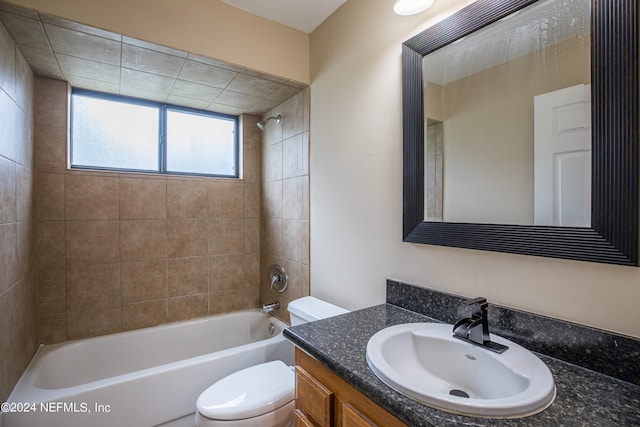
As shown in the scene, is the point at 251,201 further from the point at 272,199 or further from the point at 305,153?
the point at 305,153

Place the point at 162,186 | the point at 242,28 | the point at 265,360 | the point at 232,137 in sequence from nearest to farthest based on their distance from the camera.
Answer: the point at 242,28 → the point at 265,360 → the point at 162,186 → the point at 232,137

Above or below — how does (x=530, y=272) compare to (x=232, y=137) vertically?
below

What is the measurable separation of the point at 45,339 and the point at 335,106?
2.44m

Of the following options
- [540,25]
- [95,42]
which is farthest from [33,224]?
[540,25]

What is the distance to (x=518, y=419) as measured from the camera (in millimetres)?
665

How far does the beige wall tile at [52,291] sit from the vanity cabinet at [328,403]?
1.90 m

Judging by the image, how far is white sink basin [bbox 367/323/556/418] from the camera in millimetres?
692

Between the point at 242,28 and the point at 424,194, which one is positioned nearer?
the point at 424,194

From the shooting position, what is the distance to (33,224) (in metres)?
1.93

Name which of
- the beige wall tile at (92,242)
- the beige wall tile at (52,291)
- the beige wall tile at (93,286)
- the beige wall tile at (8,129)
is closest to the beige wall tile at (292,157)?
the beige wall tile at (92,242)

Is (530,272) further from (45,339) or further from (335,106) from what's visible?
(45,339)

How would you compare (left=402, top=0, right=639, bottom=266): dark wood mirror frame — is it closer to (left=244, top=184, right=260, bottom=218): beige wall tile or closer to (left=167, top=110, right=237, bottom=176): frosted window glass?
(left=244, top=184, right=260, bottom=218): beige wall tile

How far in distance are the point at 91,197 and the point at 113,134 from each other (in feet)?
1.71

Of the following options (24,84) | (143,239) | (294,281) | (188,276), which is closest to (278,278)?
(294,281)
